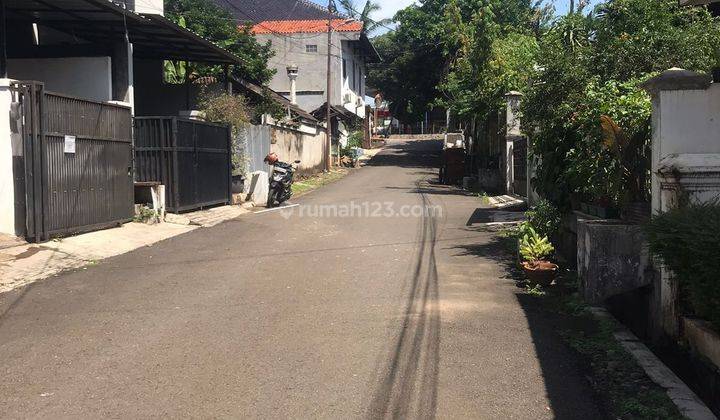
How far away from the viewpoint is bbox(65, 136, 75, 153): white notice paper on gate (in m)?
10.8

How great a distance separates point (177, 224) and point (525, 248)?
7.80m

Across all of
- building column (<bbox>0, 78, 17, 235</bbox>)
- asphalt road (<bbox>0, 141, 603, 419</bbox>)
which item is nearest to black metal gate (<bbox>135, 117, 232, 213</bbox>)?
asphalt road (<bbox>0, 141, 603, 419</bbox>)

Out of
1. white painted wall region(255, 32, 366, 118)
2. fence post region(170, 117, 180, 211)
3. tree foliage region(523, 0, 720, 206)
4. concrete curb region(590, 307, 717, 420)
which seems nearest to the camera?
concrete curb region(590, 307, 717, 420)

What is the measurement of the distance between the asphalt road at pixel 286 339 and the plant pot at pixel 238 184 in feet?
23.9

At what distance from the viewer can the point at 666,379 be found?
4.83m

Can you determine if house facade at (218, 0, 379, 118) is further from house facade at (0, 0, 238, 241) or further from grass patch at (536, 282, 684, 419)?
grass patch at (536, 282, 684, 419)

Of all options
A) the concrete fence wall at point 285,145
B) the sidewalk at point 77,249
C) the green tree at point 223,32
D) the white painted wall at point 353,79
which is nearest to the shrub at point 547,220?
the sidewalk at point 77,249

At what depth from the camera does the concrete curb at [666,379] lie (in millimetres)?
4254

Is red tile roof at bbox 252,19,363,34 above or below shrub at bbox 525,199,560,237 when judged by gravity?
above

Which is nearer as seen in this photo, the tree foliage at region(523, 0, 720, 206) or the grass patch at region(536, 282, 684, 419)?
the grass patch at region(536, 282, 684, 419)

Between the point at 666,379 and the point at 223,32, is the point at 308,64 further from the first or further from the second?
the point at 666,379

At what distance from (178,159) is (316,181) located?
12.9m

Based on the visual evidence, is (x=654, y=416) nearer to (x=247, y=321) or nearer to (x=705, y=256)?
(x=705, y=256)

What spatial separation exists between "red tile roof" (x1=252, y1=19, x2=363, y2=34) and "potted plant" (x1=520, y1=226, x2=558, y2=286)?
110ft
